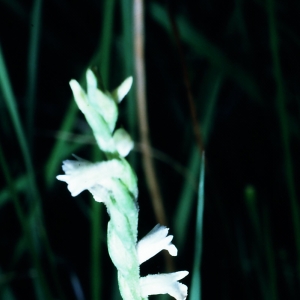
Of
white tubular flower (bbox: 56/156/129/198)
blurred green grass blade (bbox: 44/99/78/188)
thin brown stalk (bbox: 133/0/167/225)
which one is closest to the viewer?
white tubular flower (bbox: 56/156/129/198)

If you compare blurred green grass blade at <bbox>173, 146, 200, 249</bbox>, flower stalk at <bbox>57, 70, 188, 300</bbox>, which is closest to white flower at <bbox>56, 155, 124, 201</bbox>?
flower stalk at <bbox>57, 70, 188, 300</bbox>

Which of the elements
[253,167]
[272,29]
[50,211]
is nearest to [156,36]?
[253,167]

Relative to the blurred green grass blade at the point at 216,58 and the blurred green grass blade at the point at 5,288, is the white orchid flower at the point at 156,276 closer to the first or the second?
the blurred green grass blade at the point at 5,288

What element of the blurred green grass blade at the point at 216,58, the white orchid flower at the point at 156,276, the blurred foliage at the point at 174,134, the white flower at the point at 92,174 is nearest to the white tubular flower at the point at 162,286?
the white orchid flower at the point at 156,276

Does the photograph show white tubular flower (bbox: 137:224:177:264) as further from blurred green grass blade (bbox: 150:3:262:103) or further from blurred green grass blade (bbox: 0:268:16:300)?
blurred green grass blade (bbox: 150:3:262:103)

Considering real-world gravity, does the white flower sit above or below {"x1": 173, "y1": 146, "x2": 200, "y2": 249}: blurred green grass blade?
below

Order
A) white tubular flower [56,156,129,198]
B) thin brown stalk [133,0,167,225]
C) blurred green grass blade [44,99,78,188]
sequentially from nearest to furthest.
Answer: white tubular flower [56,156,129,198] → thin brown stalk [133,0,167,225] → blurred green grass blade [44,99,78,188]

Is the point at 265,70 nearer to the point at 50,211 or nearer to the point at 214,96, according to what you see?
the point at 214,96
